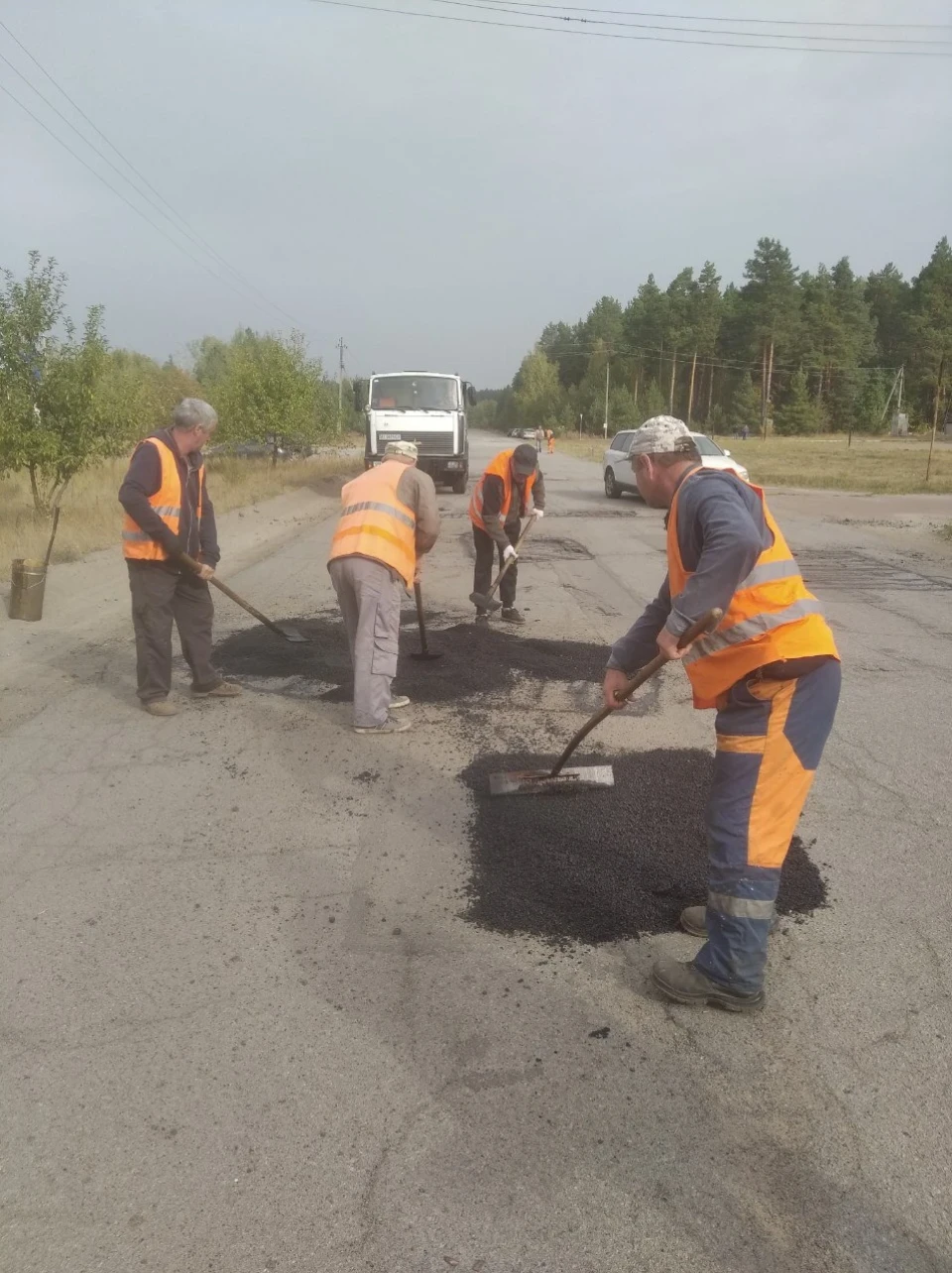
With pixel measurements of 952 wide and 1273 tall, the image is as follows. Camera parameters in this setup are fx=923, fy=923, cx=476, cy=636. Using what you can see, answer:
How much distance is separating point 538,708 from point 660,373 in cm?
7999

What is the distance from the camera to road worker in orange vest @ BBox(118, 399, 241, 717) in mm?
5531

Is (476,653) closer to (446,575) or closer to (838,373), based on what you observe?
(446,575)

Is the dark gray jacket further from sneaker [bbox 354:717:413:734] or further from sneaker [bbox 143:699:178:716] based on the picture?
sneaker [bbox 354:717:413:734]

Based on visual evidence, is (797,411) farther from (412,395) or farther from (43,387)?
(43,387)

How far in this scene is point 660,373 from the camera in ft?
265

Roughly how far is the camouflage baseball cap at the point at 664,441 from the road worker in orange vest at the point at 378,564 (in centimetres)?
253

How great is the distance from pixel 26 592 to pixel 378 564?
4377 mm

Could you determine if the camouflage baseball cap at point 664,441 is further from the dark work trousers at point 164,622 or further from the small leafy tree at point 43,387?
the small leafy tree at point 43,387

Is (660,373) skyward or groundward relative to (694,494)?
skyward

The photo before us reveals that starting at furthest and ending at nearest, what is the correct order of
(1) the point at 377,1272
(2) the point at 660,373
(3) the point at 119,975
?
(2) the point at 660,373
(3) the point at 119,975
(1) the point at 377,1272

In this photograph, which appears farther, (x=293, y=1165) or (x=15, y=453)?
(x=15, y=453)

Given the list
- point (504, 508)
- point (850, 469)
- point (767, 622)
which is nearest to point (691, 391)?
point (850, 469)

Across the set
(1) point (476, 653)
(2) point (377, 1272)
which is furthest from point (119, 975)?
(1) point (476, 653)

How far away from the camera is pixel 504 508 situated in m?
8.34
